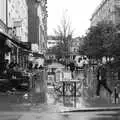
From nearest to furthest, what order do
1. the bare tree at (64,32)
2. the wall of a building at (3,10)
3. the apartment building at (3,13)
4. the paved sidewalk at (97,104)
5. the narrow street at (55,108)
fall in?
1. the narrow street at (55,108)
2. the paved sidewalk at (97,104)
3. the apartment building at (3,13)
4. the wall of a building at (3,10)
5. the bare tree at (64,32)

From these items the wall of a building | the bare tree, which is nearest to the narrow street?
the wall of a building

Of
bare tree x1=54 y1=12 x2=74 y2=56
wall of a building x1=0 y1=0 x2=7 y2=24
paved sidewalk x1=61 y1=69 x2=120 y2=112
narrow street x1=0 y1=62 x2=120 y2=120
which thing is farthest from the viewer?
bare tree x1=54 y1=12 x2=74 y2=56

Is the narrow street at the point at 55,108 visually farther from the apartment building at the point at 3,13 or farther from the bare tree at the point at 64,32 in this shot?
the bare tree at the point at 64,32

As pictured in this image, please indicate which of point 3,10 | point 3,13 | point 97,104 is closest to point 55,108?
point 97,104

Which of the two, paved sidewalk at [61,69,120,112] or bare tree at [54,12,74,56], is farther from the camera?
bare tree at [54,12,74,56]

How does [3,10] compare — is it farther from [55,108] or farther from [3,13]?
[55,108]

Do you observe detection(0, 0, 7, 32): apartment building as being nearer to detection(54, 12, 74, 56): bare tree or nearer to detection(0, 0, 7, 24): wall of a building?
detection(0, 0, 7, 24): wall of a building

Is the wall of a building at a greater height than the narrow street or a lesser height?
greater

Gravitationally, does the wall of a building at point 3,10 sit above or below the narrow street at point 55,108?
above

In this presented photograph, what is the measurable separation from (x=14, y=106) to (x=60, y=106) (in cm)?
185

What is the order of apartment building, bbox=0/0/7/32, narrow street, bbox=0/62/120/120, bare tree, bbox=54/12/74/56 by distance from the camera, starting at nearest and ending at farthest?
narrow street, bbox=0/62/120/120 → apartment building, bbox=0/0/7/32 → bare tree, bbox=54/12/74/56

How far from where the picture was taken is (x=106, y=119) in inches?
456

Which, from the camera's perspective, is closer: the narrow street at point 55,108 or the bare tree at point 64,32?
the narrow street at point 55,108

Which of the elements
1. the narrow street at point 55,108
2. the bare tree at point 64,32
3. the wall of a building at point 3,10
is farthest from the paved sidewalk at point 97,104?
the bare tree at point 64,32
